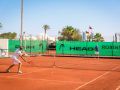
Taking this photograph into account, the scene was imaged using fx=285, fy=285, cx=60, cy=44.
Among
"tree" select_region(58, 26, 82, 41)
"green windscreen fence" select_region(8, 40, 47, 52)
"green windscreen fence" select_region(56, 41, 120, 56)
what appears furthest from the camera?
"tree" select_region(58, 26, 82, 41)

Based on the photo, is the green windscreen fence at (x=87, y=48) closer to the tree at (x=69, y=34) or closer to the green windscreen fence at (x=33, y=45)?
the green windscreen fence at (x=33, y=45)

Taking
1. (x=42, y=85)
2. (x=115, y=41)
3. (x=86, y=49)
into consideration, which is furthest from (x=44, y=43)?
(x=42, y=85)

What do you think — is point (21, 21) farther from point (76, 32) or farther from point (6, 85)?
point (76, 32)

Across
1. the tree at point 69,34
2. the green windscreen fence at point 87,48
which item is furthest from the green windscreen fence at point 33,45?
the tree at point 69,34

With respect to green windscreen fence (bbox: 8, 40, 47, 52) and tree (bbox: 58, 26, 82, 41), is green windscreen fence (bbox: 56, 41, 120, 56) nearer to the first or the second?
green windscreen fence (bbox: 8, 40, 47, 52)

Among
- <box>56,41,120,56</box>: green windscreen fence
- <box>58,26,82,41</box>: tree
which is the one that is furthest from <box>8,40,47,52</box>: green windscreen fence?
<box>58,26,82,41</box>: tree

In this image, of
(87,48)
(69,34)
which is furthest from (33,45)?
(69,34)

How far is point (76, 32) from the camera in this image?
9475 cm

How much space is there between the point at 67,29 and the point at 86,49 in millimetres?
52597

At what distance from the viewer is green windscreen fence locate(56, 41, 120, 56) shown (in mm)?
40938

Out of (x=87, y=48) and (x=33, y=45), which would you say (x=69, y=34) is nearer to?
(x=33, y=45)

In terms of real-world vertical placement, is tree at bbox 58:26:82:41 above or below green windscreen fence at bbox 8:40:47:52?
above

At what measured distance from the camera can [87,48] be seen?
140ft

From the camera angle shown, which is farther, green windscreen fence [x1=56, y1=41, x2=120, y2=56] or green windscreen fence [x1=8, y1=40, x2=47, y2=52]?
green windscreen fence [x1=8, y1=40, x2=47, y2=52]
